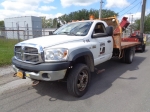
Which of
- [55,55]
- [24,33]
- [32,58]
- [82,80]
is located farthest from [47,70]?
[24,33]

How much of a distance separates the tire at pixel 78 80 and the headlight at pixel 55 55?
1.63 feet

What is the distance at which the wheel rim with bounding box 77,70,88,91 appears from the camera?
3965 mm

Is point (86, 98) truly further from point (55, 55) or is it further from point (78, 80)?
point (55, 55)

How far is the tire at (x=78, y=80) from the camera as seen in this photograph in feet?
12.2

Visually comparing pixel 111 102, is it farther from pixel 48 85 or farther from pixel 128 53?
Answer: pixel 128 53

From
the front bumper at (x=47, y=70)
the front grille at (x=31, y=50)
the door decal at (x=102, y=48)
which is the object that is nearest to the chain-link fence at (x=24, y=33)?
the door decal at (x=102, y=48)

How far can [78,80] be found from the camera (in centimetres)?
393

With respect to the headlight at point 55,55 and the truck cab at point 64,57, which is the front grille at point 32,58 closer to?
the truck cab at point 64,57

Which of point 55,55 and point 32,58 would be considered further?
point 32,58

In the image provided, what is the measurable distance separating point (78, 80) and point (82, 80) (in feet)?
0.50

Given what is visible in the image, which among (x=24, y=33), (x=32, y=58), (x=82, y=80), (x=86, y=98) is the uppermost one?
(x=24, y=33)

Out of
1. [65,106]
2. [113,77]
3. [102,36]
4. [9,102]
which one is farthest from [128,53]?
[9,102]

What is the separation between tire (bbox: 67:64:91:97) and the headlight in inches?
19.6

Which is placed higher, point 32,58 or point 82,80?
point 32,58
